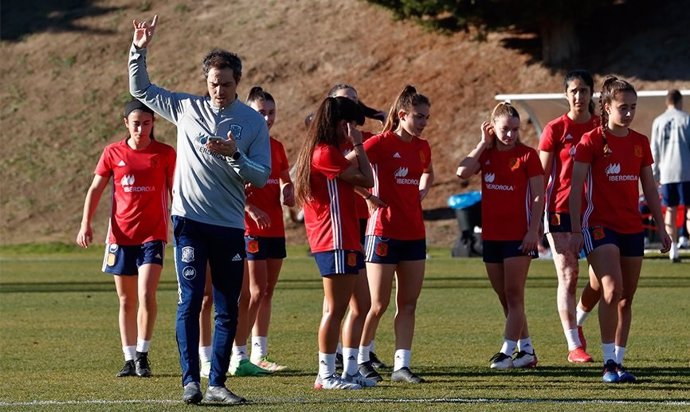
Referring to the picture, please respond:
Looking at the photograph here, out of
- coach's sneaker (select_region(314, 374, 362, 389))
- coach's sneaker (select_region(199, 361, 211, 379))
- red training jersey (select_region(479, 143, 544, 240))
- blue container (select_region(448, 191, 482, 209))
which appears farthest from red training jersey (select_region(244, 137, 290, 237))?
blue container (select_region(448, 191, 482, 209))

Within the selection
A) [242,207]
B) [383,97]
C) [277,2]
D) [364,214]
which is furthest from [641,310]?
[277,2]

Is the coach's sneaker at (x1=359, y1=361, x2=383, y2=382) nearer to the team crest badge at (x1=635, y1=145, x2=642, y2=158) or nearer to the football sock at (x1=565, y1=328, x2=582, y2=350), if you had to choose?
the football sock at (x1=565, y1=328, x2=582, y2=350)

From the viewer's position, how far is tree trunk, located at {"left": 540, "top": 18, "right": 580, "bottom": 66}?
3325 centimetres

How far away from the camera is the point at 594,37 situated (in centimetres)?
3447

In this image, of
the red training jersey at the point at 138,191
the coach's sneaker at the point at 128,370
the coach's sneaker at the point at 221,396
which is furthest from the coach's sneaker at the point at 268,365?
the coach's sneaker at the point at 221,396

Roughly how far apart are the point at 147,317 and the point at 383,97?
23.7 m

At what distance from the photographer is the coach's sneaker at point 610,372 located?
9.19 m

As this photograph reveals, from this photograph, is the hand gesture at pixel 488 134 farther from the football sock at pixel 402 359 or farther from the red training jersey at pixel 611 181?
the football sock at pixel 402 359

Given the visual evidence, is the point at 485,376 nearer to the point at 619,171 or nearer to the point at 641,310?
the point at 619,171

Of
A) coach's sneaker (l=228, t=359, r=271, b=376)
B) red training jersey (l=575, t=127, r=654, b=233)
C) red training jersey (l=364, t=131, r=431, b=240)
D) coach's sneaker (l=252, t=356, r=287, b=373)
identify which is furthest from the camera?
coach's sneaker (l=252, t=356, r=287, b=373)

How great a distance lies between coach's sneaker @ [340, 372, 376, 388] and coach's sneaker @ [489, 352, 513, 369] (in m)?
1.32

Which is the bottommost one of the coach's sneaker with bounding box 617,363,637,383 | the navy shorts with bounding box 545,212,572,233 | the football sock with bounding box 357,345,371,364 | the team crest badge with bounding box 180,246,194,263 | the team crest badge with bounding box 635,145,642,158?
the coach's sneaker with bounding box 617,363,637,383

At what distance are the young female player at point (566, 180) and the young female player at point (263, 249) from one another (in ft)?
6.45

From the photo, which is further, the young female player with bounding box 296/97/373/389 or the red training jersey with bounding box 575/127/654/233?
the red training jersey with bounding box 575/127/654/233
